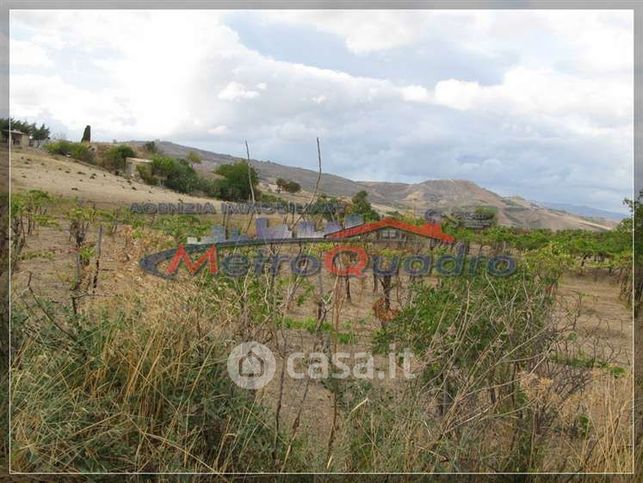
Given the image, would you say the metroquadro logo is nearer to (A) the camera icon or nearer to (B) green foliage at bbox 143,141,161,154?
(A) the camera icon

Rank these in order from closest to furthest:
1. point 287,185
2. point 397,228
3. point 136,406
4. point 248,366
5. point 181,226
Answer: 1. point 136,406
2. point 248,366
3. point 287,185
4. point 397,228
5. point 181,226

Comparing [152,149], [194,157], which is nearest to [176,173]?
[152,149]

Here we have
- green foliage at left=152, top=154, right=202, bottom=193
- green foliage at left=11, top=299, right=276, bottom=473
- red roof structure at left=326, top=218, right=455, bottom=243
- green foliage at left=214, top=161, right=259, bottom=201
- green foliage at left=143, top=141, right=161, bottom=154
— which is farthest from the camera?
green foliage at left=143, top=141, right=161, bottom=154

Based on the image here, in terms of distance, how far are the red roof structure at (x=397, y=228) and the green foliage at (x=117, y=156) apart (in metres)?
2.34

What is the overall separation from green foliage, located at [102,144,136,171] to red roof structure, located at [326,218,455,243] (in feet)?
7.66

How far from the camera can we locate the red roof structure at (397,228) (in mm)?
Answer: 4229

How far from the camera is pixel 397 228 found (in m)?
5.00

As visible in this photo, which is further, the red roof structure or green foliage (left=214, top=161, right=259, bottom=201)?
green foliage (left=214, top=161, right=259, bottom=201)

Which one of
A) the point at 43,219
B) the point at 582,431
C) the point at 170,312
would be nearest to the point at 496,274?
the point at 582,431

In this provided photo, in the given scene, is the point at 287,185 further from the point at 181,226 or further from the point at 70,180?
the point at 70,180

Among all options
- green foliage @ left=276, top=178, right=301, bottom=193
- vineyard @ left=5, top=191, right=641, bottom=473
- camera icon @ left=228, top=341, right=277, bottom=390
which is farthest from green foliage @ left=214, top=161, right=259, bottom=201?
camera icon @ left=228, top=341, right=277, bottom=390

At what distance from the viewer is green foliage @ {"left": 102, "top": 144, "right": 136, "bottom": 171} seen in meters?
5.60

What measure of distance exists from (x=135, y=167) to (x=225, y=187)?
1.14 metres

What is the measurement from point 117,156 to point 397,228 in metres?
2.69
